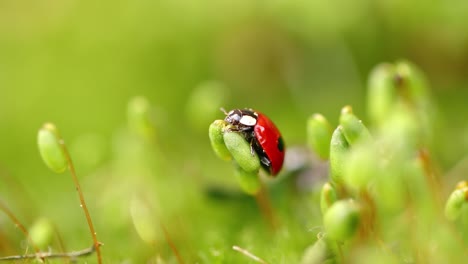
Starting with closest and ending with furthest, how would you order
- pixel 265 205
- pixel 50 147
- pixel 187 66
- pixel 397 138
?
1. pixel 397 138
2. pixel 50 147
3. pixel 265 205
4. pixel 187 66

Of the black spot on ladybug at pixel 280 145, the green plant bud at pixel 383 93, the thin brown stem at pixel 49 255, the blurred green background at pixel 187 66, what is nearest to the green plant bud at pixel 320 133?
the black spot on ladybug at pixel 280 145

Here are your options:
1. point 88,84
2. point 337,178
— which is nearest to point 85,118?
point 88,84

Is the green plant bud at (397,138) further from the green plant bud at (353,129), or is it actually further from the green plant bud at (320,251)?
the green plant bud at (320,251)

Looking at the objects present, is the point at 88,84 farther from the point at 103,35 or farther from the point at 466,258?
the point at 466,258

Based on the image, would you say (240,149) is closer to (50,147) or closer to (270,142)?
(270,142)

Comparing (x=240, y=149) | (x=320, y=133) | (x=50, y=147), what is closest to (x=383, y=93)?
(x=320, y=133)

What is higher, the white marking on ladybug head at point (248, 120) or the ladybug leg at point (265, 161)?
the white marking on ladybug head at point (248, 120)

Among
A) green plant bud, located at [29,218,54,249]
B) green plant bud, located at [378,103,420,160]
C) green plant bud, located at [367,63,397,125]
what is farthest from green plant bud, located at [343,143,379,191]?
green plant bud, located at [29,218,54,249]

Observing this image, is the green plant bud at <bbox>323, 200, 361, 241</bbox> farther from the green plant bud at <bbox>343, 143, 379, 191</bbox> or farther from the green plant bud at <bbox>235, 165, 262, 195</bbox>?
the green plant bud at <bbox>235, 165, 262, 195</bbox>
